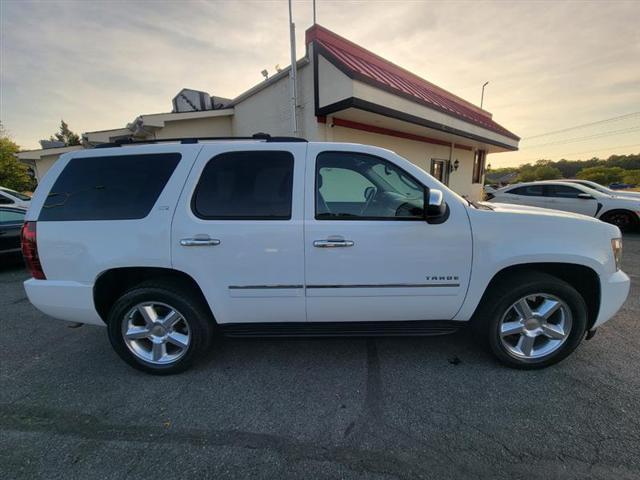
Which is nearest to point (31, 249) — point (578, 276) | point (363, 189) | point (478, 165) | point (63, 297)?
point (63, 297)

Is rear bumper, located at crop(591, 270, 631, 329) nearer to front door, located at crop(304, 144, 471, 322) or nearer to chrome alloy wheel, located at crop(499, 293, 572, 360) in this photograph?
chrome alloy wheel, located at crop(499, 293, 572, 360)

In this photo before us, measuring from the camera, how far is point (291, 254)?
238cm

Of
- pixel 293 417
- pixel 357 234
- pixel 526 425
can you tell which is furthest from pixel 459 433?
pixel 357 234

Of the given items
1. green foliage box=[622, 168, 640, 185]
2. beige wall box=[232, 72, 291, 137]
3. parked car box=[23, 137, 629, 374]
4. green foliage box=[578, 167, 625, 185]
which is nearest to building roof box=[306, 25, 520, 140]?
beige wall box=[232, 72, 291, 137]

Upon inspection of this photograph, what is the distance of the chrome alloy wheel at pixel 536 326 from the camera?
255 cm

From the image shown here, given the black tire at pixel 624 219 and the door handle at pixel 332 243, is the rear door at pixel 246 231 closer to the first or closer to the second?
the door handle at pixel 332 243

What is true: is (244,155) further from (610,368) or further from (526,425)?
(610,368)

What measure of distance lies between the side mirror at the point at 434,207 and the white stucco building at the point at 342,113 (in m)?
4.73

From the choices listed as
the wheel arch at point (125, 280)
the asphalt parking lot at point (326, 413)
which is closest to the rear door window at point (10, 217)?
the asphalt parking lot at point (326, 413)

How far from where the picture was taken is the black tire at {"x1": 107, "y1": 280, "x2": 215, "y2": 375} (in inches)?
98.3

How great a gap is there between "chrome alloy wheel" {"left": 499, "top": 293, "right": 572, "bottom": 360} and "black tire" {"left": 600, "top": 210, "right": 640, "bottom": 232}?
28.7 ft

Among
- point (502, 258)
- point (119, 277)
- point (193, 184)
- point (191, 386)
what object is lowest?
point (191, 386)

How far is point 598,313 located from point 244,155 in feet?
11.4

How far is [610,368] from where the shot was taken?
258cm
